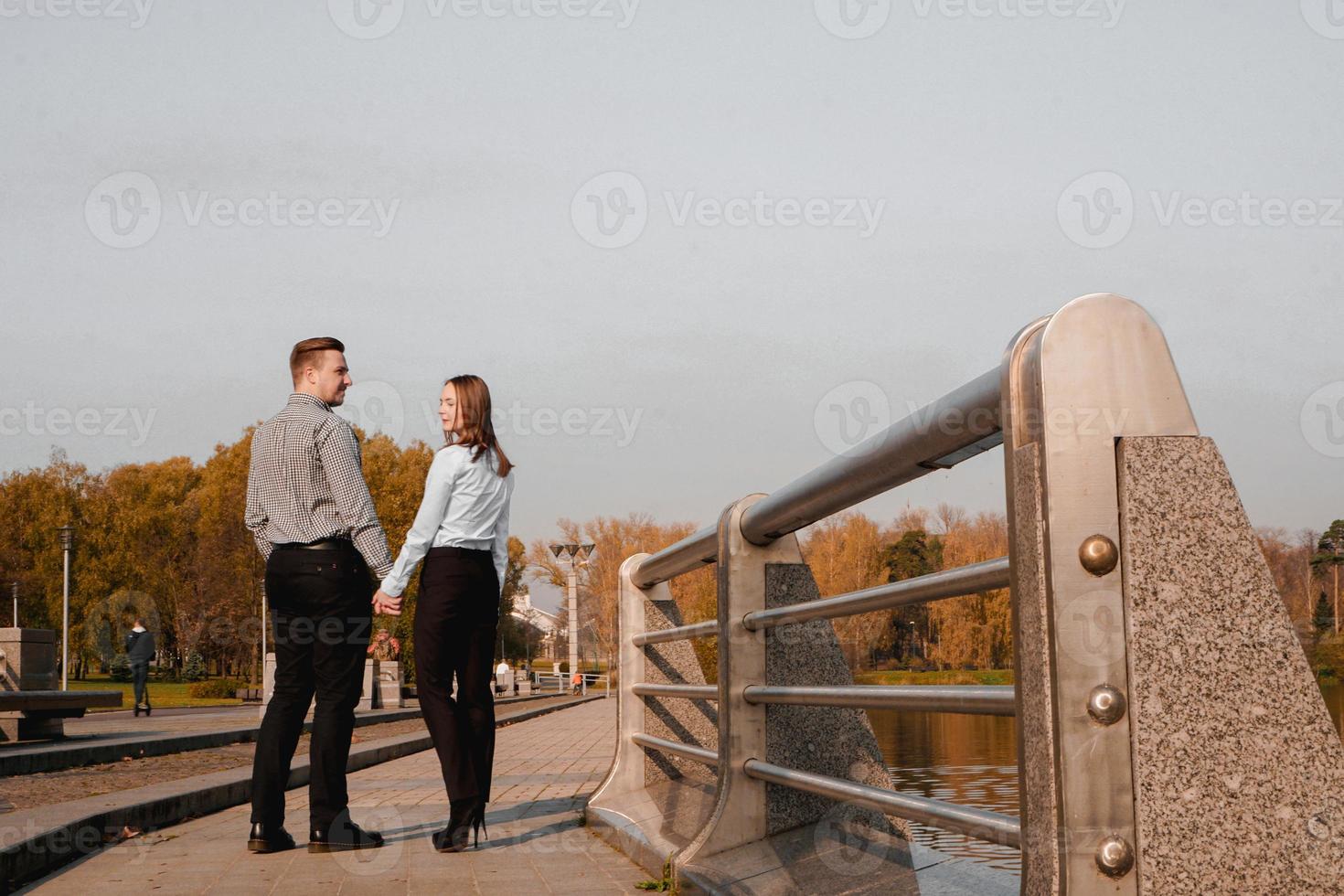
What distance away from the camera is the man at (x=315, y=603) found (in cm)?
557

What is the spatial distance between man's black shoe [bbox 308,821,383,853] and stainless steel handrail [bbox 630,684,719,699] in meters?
1.30

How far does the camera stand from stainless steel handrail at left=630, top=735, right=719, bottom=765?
4617 mm

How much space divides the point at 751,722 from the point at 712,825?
319mm

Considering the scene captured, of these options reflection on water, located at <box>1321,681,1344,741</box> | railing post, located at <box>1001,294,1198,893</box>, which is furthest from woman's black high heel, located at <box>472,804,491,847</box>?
railing post, located at <box>1001,294,1198,893</box>

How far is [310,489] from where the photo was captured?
18.7ft

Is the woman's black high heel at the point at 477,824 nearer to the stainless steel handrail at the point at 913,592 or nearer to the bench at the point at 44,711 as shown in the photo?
the stainless steel handrail at the point at 913,592

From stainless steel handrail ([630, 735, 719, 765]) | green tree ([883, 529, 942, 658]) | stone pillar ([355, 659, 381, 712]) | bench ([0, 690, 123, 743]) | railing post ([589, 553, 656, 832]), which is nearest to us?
stainless steel handrail ([630, 735, 719, 765])

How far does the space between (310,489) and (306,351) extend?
2.29ft

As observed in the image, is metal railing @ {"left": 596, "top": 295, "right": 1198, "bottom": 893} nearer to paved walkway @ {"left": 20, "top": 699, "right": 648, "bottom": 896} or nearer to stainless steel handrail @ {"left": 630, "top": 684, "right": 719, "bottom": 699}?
stainless steel handrail @ {"left": 630, "top": 684, "right": 719, "bottom": 699}

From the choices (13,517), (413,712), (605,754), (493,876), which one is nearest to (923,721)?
(413,712)

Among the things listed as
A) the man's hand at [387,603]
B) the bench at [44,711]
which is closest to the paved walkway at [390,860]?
the man's hand at [387,603]

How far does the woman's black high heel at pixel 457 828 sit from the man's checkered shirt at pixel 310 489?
3.34 feet

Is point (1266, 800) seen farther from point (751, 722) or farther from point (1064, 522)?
point (751, 722)

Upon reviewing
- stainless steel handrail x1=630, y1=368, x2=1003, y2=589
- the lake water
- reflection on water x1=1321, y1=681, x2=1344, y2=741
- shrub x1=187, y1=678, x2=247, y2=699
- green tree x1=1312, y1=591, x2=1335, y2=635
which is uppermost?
stainless steel handrail x1=630, y1=368, x2=1003, y2=589
